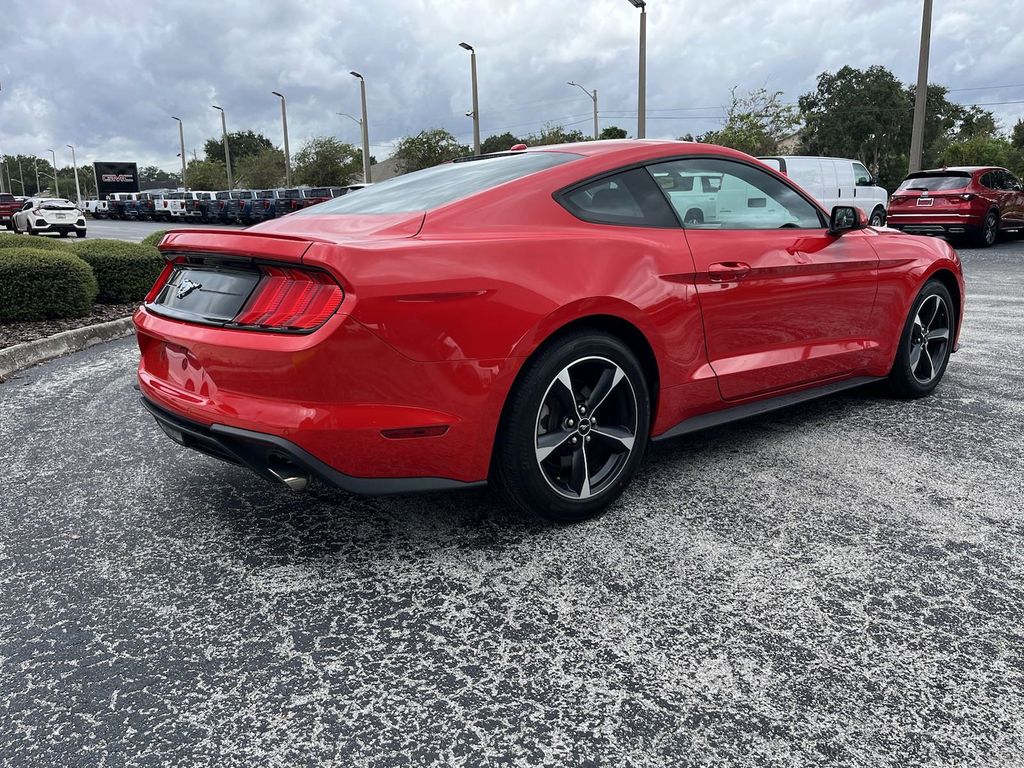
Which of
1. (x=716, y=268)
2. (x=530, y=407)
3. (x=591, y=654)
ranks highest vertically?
(x=716, y=268)

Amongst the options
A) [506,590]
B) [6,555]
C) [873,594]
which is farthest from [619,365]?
[6,555]

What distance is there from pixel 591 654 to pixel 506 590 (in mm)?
465

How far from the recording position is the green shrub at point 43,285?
7.56 m

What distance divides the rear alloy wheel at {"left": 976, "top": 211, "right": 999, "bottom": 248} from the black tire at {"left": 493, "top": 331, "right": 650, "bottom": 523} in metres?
15.7

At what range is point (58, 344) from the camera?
705cm

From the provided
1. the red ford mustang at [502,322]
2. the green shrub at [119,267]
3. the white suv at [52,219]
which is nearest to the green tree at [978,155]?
the white suv at [52,219]

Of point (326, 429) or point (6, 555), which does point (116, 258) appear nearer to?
point (6, 555)

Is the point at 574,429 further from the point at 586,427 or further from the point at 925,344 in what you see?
the point at 925,344

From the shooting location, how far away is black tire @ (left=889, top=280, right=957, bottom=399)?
4.77 m

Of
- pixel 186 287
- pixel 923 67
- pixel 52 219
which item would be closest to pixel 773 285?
pixel 186 287

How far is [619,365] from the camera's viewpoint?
317 cm

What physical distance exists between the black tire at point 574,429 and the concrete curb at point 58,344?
4825mm

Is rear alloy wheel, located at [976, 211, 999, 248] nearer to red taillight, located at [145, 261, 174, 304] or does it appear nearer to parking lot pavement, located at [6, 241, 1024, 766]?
parking lot pavement, located at [6, 241, 1024, 766]

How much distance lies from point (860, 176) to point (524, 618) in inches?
714
